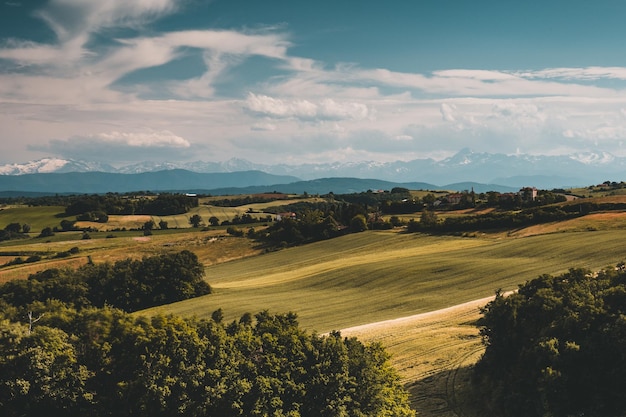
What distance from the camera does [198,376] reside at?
1185 inches

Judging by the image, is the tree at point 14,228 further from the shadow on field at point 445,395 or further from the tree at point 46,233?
the shadow on field at point 445,395

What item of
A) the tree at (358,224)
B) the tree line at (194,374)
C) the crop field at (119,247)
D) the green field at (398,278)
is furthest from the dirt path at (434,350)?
the tree at (358,224)

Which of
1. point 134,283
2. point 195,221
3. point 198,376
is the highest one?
point 195,221

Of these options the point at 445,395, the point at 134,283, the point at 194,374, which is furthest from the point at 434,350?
the point at 134,283

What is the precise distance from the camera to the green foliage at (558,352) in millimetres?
29484

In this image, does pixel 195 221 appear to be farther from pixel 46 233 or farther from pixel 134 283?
pixel 134 283

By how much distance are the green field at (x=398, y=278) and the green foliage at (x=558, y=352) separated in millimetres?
19460

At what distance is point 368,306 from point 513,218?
50.9 m

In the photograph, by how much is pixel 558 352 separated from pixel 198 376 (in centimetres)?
2074

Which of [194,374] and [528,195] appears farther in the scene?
[528,195]

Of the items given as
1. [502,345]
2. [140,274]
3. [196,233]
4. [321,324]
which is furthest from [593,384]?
[196,233]

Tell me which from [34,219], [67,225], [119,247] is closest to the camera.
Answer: [119,247]

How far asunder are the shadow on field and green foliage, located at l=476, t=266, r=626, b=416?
1149 mm

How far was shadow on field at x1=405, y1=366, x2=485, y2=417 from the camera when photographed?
109ft
